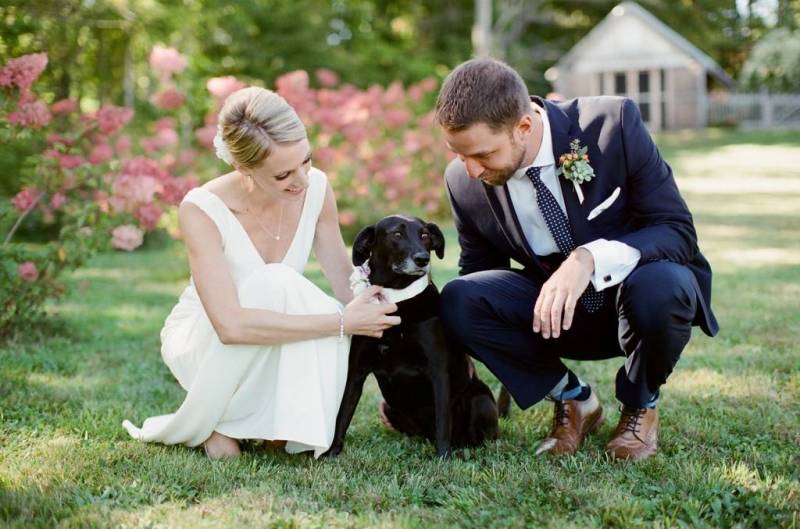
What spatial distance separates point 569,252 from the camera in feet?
10.9

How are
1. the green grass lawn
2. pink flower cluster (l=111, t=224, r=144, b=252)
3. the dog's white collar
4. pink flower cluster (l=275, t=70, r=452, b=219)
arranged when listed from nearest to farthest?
the green grass lawn < the dog's white collar < pink flower cluster (l=111, t=224, r=144, b=252) < pink flower cluster (l=275, t=70, r=452, b=219)

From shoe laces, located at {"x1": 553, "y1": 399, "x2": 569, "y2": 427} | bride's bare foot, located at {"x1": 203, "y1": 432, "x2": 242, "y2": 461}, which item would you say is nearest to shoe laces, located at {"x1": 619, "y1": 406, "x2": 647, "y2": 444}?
shoe laces, located at {"x1": 553, "y1": 399, "x2": 569, "y2": 427}

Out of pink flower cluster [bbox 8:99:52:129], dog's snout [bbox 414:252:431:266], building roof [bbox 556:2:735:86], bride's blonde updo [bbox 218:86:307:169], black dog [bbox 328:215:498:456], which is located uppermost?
building roof [bbox 556:2:735:86]

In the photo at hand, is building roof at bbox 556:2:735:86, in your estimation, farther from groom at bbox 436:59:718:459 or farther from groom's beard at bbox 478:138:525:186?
groom's beard at bbox 478:138:525:186

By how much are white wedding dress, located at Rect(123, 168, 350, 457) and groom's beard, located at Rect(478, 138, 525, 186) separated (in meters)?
0.79

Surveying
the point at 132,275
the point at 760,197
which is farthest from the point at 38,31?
the point at 760,197

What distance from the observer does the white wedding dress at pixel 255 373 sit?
10.7 ft

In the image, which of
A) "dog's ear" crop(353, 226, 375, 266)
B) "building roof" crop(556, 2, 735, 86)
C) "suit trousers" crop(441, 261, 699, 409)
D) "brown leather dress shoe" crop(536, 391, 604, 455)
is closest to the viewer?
"suit trousers" crop(441, 261, 699, 409)

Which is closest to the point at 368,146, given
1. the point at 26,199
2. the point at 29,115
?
the point at 26,199

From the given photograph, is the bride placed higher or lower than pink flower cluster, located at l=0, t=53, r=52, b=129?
lower

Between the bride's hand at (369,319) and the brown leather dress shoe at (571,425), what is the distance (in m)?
0.78

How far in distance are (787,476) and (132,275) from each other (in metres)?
7.01

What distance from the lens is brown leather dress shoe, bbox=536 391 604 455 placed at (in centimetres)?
330

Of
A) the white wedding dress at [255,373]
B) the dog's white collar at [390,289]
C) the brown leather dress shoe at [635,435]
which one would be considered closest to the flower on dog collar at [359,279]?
the dog's white collar at [390,289]
